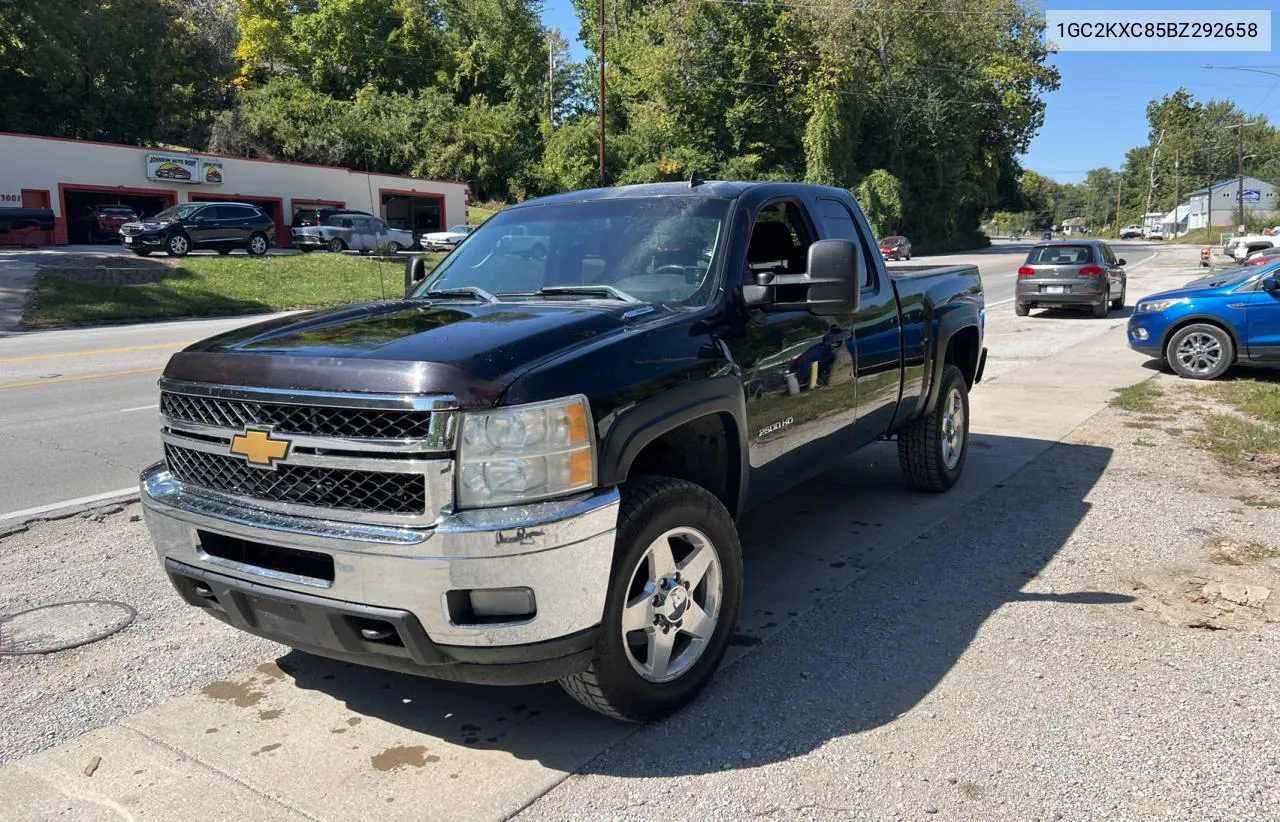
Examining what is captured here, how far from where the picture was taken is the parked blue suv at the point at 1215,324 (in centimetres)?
1077

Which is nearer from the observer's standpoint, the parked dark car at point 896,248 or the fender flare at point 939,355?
the fender flare at point 939,355

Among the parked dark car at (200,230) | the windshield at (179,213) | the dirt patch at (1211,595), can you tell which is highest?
the windshield at (179,213)

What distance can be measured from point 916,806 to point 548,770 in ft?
3.79

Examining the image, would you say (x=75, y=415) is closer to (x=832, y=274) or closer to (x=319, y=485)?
(x=319, y=485)

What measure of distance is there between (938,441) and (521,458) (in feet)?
13.1

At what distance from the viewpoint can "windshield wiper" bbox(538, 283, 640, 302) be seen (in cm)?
390

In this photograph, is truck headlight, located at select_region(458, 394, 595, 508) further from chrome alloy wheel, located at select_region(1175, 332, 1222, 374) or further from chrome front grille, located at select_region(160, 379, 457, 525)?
chrome alloy wheel, located at select_region(1175, 332, 1222, 374)

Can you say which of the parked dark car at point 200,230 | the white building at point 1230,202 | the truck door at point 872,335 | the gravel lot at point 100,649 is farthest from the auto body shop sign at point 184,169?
the white building at point 1230,202

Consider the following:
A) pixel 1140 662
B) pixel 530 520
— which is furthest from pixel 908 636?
pixel 530 520

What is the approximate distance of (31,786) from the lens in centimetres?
301

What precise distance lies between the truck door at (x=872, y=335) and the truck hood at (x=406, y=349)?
184 centimetres

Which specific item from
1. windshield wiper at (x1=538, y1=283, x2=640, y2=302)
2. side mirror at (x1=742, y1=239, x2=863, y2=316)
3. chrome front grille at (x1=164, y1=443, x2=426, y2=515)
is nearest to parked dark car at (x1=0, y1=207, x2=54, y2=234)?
windshield wiper at (x1=538, y1=283, x2=640, y2=302)

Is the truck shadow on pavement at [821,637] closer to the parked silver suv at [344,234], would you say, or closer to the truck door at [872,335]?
the truck door at [872,335]

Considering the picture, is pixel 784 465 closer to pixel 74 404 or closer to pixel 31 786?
pixel 31 786
